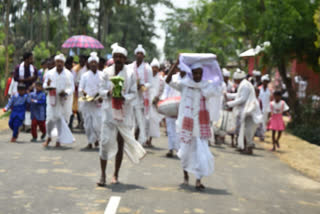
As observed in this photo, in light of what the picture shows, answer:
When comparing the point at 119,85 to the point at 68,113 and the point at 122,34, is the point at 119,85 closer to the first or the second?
the point at 68,113

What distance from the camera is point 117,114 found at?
896cm

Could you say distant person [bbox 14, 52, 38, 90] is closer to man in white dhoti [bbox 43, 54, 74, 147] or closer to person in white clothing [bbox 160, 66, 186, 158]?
man in white dhoti [bbox 43, 54, 74, 147]

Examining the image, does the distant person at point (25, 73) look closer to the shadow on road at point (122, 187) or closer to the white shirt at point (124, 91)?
the white shirt at point (124, 91)

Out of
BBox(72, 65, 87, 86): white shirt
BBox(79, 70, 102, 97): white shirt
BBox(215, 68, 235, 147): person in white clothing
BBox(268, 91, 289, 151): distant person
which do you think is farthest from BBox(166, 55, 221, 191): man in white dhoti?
BBox(72, 65, 87, 86): white shirt

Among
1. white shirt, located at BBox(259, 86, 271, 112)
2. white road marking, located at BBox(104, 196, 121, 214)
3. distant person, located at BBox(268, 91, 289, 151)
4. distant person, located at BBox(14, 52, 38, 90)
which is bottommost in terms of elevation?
white road marking, located at BBox(104, 196, 121, 214)

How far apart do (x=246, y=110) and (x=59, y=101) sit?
4.52m

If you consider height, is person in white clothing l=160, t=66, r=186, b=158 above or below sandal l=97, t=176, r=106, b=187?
above

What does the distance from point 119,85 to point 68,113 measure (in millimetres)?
4871

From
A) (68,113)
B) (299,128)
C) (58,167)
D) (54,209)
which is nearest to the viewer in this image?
(54,209)

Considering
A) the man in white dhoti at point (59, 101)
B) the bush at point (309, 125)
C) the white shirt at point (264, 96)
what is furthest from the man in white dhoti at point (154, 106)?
the bush at point (309, 125)

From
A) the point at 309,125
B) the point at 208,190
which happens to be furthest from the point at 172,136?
the point at 309,125

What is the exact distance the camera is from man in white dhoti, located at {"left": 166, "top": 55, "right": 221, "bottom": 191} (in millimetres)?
9180

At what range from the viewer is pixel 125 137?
909 centimetres

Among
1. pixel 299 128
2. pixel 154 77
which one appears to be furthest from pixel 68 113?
pixel 299 128
